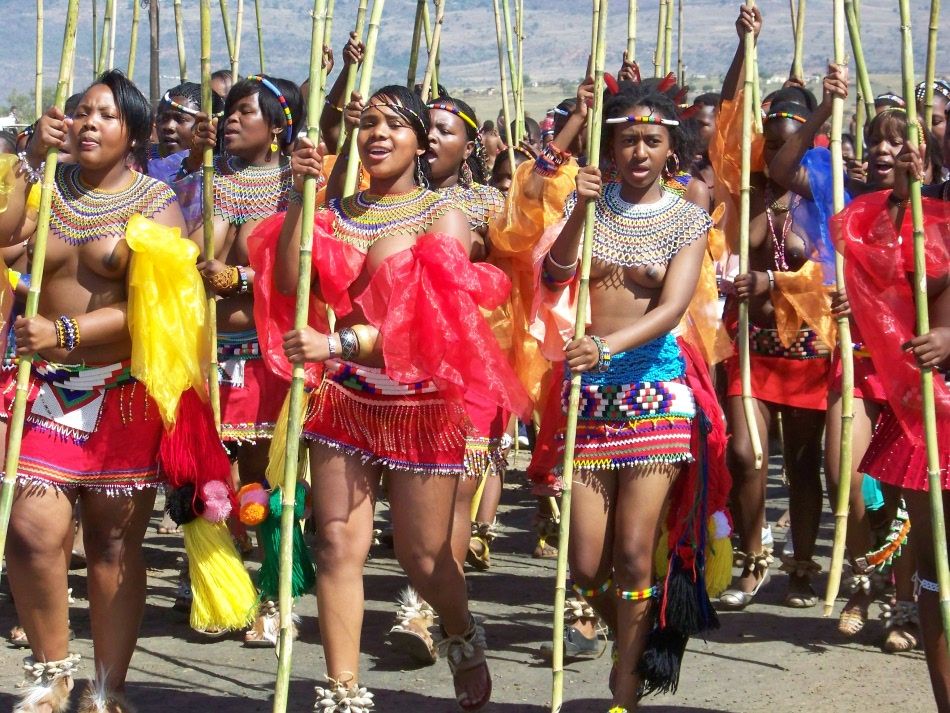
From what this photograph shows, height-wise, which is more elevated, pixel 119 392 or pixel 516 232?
pixel 516 232

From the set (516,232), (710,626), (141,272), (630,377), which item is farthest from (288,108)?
(710,626)

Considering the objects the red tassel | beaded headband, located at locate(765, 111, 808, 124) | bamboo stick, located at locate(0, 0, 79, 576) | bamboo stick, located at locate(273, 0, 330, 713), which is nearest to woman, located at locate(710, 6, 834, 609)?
beaded headband, located at locate(765, 111, 808, 124)

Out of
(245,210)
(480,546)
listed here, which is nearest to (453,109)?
(245,210)

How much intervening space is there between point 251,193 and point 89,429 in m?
1.65

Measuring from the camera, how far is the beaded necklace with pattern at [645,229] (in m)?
4.62

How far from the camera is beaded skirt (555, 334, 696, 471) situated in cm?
455

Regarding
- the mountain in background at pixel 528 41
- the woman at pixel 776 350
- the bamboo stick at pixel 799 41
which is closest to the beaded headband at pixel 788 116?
the woman at pixel 776 350

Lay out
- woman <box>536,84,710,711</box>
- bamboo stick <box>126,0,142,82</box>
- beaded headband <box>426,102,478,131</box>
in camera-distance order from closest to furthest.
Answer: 1. woman <box>536,84,710,711</box>
2. beaded headband <box>426,102,478,131</box>
3. bamboo stick <box>126,0,142,82</box>

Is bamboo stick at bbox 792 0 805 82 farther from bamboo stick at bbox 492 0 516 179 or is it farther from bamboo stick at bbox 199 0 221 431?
bamboo stick at bbox 199 0 221 431

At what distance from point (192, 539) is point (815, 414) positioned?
2.84 meters

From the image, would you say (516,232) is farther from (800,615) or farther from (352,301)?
(800,615)

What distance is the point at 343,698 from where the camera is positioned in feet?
14.1

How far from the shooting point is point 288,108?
19.8 ft

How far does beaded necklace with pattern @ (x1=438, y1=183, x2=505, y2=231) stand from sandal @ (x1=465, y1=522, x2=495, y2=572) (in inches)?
79.5
